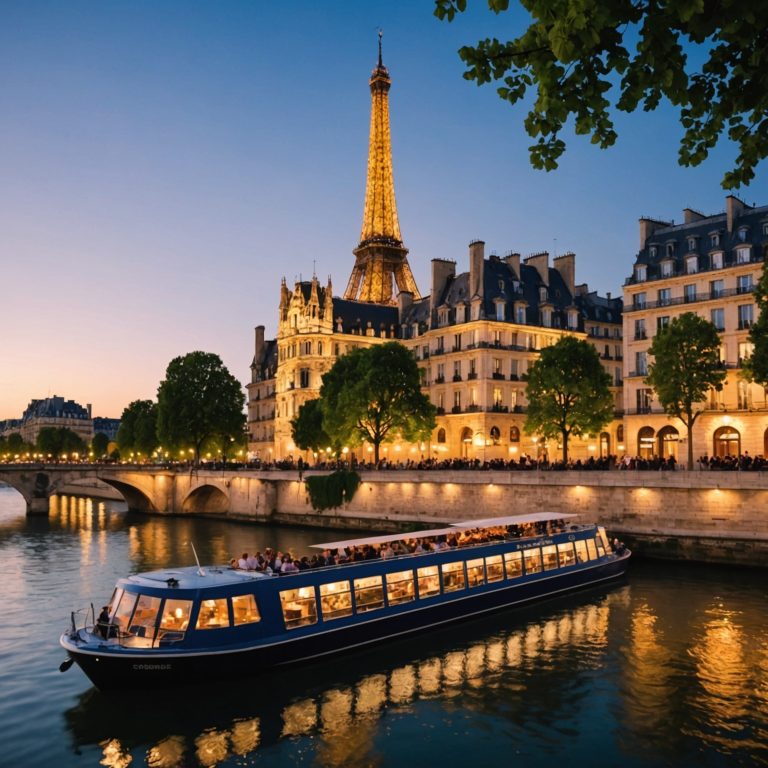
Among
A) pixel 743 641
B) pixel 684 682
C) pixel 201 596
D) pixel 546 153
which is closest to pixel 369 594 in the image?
pixel 201 596

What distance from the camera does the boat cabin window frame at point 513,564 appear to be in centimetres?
3125

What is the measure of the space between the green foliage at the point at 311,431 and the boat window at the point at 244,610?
52.9 m

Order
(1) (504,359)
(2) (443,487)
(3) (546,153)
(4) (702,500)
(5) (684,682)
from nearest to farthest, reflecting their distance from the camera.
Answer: (3) (546,153), (5) (684,682), (4) (702,500), (2) (443,487), (1) (504,359)

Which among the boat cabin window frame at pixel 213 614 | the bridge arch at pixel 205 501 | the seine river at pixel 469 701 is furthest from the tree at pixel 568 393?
the boat cabin window frame at pixel 213 614

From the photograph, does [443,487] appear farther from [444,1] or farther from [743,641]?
[444,1]

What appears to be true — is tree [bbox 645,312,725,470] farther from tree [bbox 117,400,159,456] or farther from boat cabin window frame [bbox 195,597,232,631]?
tree [bbox 117,400,159,456]

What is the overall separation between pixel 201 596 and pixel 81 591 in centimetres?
1633

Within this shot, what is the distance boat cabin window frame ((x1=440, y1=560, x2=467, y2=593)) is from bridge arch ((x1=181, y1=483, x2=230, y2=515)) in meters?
52.5

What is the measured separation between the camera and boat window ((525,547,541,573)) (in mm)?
32406

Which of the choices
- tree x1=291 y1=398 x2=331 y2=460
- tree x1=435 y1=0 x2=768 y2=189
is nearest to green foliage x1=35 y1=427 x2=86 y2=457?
tree x1=291 y1=398 x2=331 y2=460

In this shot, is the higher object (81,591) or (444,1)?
(444,1)

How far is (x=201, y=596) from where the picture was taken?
73.0ft

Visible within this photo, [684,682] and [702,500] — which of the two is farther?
[702,500]

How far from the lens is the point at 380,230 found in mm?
129000
